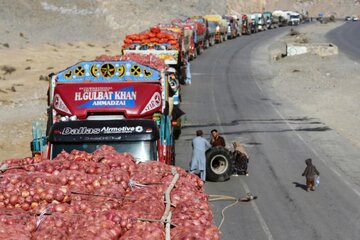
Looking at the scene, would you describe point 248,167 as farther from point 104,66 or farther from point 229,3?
point 229,3

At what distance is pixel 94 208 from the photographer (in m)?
7.50

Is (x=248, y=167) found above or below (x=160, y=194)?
below

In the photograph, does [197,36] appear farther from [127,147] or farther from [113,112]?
[127,147]

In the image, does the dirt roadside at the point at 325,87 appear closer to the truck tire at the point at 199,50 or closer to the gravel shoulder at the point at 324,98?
the gravel shoulder at the point at 324,98

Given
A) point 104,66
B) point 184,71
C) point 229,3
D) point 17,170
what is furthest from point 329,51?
point 229,3

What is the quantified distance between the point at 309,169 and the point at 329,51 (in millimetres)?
42749

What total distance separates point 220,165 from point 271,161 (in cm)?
339

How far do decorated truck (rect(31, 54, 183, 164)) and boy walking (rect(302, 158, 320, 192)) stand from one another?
397 cm

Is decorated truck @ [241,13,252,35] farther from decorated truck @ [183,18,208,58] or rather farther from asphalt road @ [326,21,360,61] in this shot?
decorated truck @ [183,18,208,58]

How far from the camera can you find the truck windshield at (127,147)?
1294 cm

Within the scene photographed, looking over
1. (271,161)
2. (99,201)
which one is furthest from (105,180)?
(271,161)

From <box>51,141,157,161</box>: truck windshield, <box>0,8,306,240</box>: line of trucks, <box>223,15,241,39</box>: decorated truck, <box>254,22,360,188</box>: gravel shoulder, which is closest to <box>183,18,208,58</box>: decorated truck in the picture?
<box>254,22,360,188</box>: gravel shoulder

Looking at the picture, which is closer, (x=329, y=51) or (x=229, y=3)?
(x=329, y=51)

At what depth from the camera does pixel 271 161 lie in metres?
21.9
